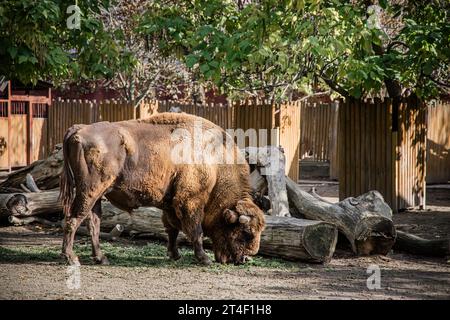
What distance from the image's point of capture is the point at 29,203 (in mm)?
12578

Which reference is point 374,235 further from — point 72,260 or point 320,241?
point 72,260

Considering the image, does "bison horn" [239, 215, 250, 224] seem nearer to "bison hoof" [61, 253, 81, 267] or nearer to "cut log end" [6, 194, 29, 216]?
"bison hoof" [61, 253, 81, 267]

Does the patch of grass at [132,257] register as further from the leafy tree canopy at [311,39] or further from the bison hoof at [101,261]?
the leafy tree canopy at [311,39]

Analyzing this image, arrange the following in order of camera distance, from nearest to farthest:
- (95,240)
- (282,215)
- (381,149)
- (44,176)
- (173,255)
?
(95,240) → (173,255) → (282,215) → (44,176) → (381,149)

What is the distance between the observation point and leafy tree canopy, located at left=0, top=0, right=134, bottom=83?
9117 mm

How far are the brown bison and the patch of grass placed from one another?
0.64 feet

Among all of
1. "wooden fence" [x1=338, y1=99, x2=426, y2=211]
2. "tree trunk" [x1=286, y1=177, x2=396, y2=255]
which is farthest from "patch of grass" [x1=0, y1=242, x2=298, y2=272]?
"wooden fence" [x1=338, y1=99, x2=426, y2=211]

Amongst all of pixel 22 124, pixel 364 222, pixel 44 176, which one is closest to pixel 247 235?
pixel 364 222

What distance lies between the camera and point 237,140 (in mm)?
18641

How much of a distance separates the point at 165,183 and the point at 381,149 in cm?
664

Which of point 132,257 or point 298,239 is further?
point 132,257

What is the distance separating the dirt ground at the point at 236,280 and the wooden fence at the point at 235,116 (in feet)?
27.4

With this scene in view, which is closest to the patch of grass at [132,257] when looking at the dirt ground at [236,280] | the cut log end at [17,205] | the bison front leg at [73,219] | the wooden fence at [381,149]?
the dirt ground at [236,280]

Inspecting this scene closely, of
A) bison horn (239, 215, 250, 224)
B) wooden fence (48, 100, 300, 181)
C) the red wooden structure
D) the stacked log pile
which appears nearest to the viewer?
bison horn (239, 215, 250, 224)
